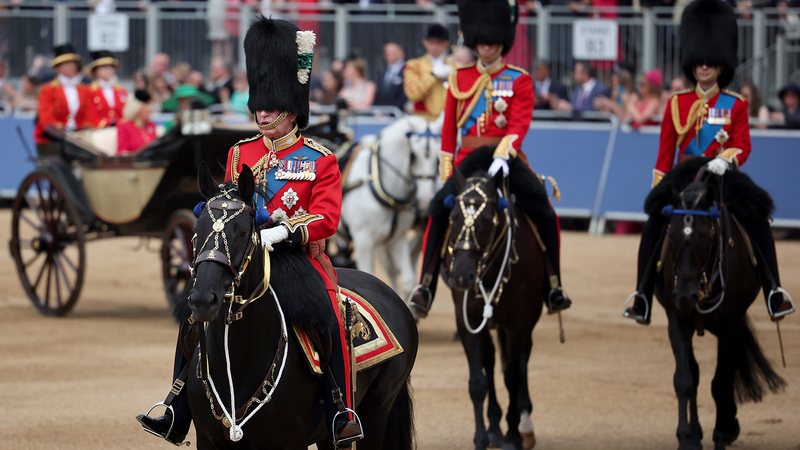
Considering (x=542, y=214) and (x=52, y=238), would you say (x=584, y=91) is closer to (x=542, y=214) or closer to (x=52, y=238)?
(x=52, y=238)

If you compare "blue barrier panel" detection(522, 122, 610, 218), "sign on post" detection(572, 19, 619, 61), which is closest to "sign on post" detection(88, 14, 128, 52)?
"blue barrier panel" detection(522, 122, 610, 218)

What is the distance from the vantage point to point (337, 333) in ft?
18.9

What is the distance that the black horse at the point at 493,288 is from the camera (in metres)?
8.07

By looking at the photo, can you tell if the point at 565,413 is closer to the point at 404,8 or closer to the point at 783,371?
the point at 783,371

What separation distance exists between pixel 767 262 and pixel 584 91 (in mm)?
9850

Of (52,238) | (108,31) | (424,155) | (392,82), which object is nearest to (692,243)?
(424,155)

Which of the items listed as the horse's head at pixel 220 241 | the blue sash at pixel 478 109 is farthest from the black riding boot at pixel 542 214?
the horse's head at pixel 220 241

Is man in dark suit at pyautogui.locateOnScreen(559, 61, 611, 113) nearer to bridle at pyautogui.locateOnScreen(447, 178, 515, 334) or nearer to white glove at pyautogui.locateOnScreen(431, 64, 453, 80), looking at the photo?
white glove at pyautogui.locateOnScreen(431, 64, 453, 80)

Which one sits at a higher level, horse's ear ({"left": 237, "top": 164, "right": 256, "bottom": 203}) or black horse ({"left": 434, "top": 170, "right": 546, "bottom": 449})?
horse's ear ({"left": 237, "top": 164, "right": 256, "bottom": 203})

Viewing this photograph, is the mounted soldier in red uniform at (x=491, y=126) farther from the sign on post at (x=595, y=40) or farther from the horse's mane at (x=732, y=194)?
the sign on post at (x=595, y=40)

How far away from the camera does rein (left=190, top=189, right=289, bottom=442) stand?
5.12 meters

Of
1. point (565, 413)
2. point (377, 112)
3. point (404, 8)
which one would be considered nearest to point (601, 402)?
point (565, 413)

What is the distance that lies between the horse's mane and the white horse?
3669 millimetres

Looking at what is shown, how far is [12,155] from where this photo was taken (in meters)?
20.6
